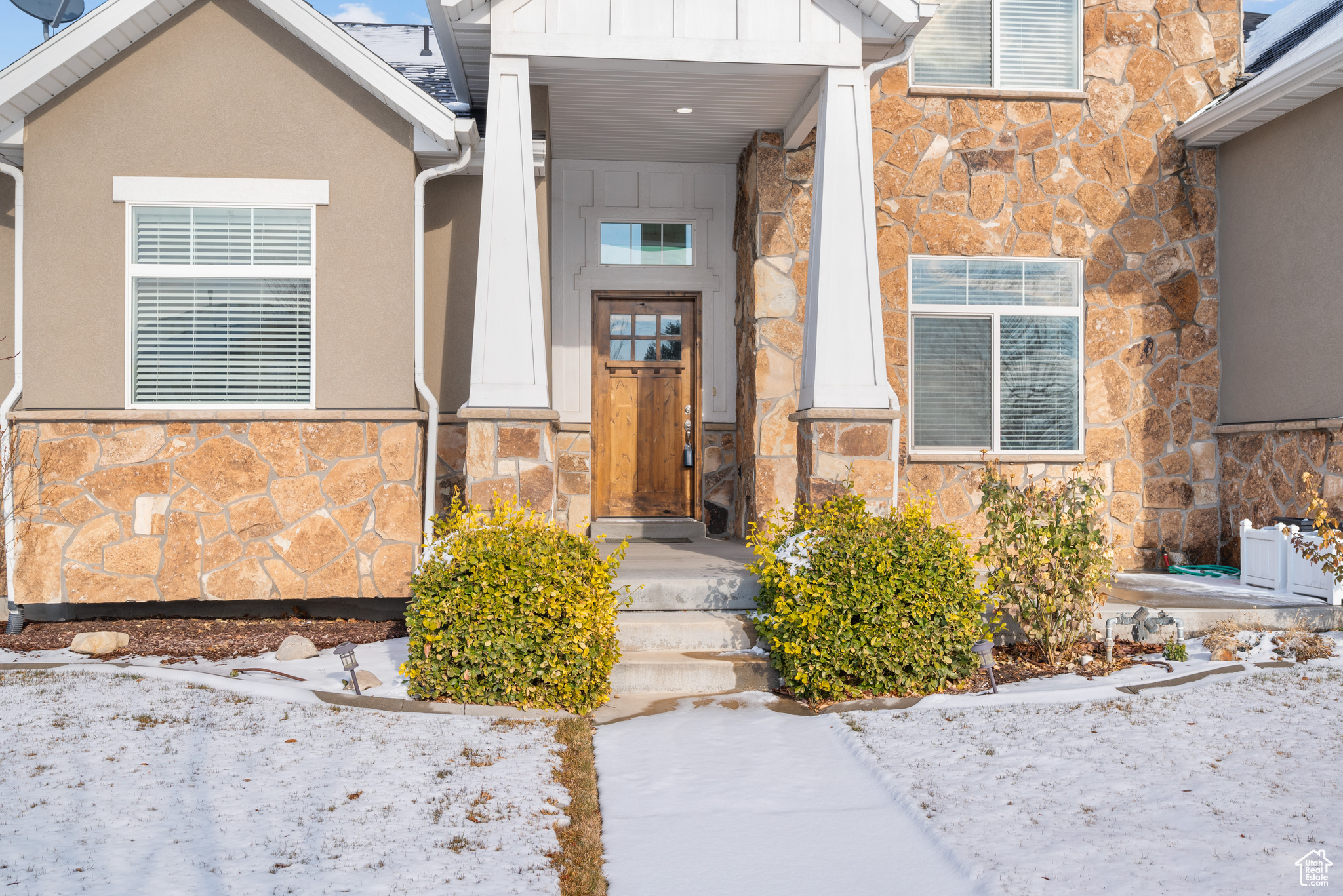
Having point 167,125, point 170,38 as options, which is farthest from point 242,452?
point 170,38

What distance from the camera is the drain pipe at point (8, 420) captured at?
244 inches

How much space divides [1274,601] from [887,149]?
4649 mm

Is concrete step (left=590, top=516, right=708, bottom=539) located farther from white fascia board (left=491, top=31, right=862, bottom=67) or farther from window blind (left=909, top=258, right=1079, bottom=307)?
white fascia board (left=491, top=31, right=862, bottom=67)

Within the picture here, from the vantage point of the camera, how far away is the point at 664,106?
23.8 feet

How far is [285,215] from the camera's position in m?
6.46

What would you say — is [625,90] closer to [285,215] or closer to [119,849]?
[285,215]

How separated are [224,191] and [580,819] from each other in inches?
200

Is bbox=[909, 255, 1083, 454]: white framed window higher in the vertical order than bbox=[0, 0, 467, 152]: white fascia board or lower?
lower

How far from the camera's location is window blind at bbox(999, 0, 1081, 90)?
8.34m

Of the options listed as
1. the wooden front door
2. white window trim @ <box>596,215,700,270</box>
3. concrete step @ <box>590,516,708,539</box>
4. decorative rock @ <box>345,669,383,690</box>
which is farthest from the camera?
the wooden front door

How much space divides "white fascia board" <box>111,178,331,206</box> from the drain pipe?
66 centimetres

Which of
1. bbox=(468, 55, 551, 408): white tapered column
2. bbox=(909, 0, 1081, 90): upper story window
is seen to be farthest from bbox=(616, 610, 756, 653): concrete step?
bbox=(909, 0, 1081, 90): upper story window

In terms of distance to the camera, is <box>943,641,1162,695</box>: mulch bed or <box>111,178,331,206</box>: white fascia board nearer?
<box>943,641,1162,695</box>: mulch bed

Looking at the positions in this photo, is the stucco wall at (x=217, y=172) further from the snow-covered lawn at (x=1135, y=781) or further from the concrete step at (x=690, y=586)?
the snow-covered lawn at (x=1135, y=781)
